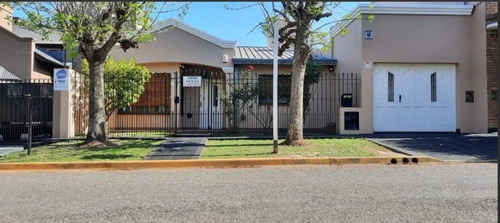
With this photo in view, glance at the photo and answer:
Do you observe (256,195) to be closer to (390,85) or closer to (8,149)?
(8,149)

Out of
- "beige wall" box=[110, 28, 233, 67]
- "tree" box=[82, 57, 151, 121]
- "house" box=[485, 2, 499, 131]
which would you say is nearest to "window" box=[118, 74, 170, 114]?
"beige wall" box=[110, 28, 233, 67]

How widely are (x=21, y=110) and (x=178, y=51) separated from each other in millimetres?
5963

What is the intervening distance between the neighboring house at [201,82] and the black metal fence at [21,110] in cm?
286

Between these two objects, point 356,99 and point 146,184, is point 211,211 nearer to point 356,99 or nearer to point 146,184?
point 146,184

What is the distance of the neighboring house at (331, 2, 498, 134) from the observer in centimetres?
1407

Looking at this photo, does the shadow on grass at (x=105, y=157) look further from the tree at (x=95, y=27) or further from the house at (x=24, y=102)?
the house at (x=24, y=102)

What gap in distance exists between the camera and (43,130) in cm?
1360

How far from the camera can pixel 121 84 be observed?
14008 millimetres

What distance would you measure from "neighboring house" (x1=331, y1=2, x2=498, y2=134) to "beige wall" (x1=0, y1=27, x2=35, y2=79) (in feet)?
40.4

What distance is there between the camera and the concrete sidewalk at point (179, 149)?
9.56m

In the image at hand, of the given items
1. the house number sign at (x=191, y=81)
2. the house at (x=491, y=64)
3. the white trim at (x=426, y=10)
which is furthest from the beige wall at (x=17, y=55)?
the house at (x=491, y=64)

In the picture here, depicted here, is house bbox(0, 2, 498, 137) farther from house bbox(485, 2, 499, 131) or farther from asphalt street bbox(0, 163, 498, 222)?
asphalt street bbox(0, 163, 498, 222)

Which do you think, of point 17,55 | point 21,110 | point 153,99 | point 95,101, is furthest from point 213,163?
point 17,55

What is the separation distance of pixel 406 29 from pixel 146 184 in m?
11.3
